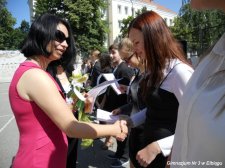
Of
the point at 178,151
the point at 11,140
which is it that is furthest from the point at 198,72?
the point at 11,140

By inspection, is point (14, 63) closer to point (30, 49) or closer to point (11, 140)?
point (11, 140)

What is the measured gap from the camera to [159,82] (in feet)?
7.17

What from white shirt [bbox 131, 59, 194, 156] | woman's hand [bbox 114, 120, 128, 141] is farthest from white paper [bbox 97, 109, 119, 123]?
white shirt [bbox 131, 59, 194, 156]

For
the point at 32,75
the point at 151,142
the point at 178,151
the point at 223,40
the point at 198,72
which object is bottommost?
the point at 151,142

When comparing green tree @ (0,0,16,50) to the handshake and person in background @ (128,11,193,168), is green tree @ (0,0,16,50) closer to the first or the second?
the handshake

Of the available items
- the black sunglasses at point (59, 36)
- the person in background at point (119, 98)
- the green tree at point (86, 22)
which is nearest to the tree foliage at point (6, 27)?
the green tree at point (86, 22)

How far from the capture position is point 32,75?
1.90 meters

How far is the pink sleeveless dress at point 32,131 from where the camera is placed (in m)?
1.94

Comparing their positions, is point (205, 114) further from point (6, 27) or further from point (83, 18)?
point (6, 27)

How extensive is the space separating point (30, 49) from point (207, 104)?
1472 millimetres

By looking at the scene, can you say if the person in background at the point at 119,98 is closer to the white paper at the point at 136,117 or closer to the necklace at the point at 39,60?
the white paper at the point at 136,117

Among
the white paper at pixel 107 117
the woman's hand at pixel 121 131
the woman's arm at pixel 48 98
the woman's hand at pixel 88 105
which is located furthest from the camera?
the woman's hand at pixel 88 105

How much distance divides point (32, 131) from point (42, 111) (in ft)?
0.46

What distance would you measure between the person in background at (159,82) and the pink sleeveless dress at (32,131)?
23.4 inches
